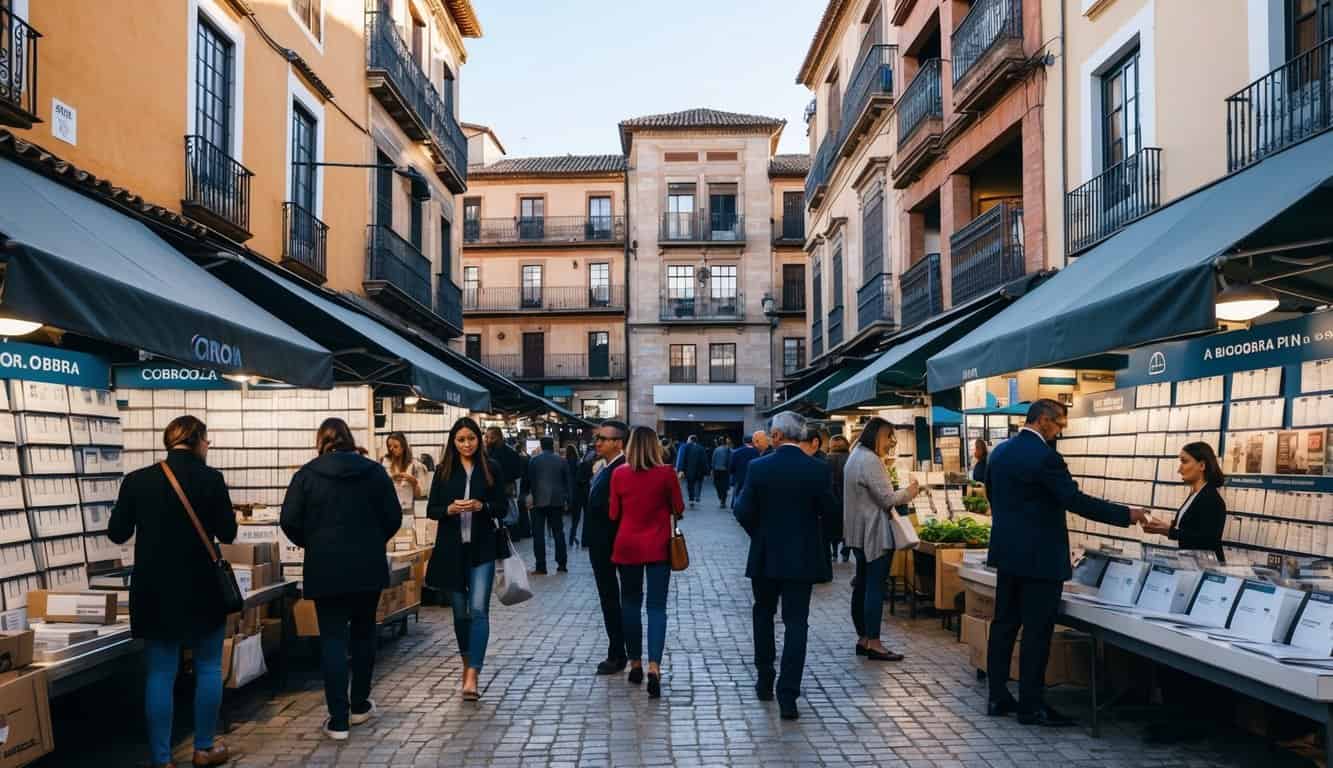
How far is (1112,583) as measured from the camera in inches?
267

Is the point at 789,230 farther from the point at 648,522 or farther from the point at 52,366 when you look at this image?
the point at 52,366

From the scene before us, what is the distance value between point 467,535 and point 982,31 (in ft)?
36.1

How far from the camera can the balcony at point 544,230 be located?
153 feet

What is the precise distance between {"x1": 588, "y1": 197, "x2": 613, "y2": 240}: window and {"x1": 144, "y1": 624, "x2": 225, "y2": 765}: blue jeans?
41.4 meters

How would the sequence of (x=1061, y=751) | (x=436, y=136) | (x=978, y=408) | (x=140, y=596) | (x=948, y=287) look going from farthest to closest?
(x=436, y=136) < (x=948, y=287) < (x=978, y=408) < (x=1061, y=751) < (x=140, y=596)

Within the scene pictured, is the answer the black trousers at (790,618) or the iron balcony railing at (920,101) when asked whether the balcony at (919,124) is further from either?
the black trousers at (790,618)

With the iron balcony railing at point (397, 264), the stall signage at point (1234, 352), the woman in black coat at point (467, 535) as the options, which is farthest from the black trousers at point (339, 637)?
the iron balcony railing at point (397, 264)

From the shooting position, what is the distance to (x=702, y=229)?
45250 mm

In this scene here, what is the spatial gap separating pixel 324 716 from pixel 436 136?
16.3 m

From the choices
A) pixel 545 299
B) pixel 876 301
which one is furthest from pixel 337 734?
pixel 545 299

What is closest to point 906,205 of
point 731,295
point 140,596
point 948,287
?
point 948,287

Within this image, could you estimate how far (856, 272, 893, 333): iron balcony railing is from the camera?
2038 centimetres

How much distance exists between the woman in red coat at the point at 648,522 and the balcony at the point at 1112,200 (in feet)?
19.1

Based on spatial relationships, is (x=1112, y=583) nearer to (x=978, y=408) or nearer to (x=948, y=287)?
(x=978, y=408)
